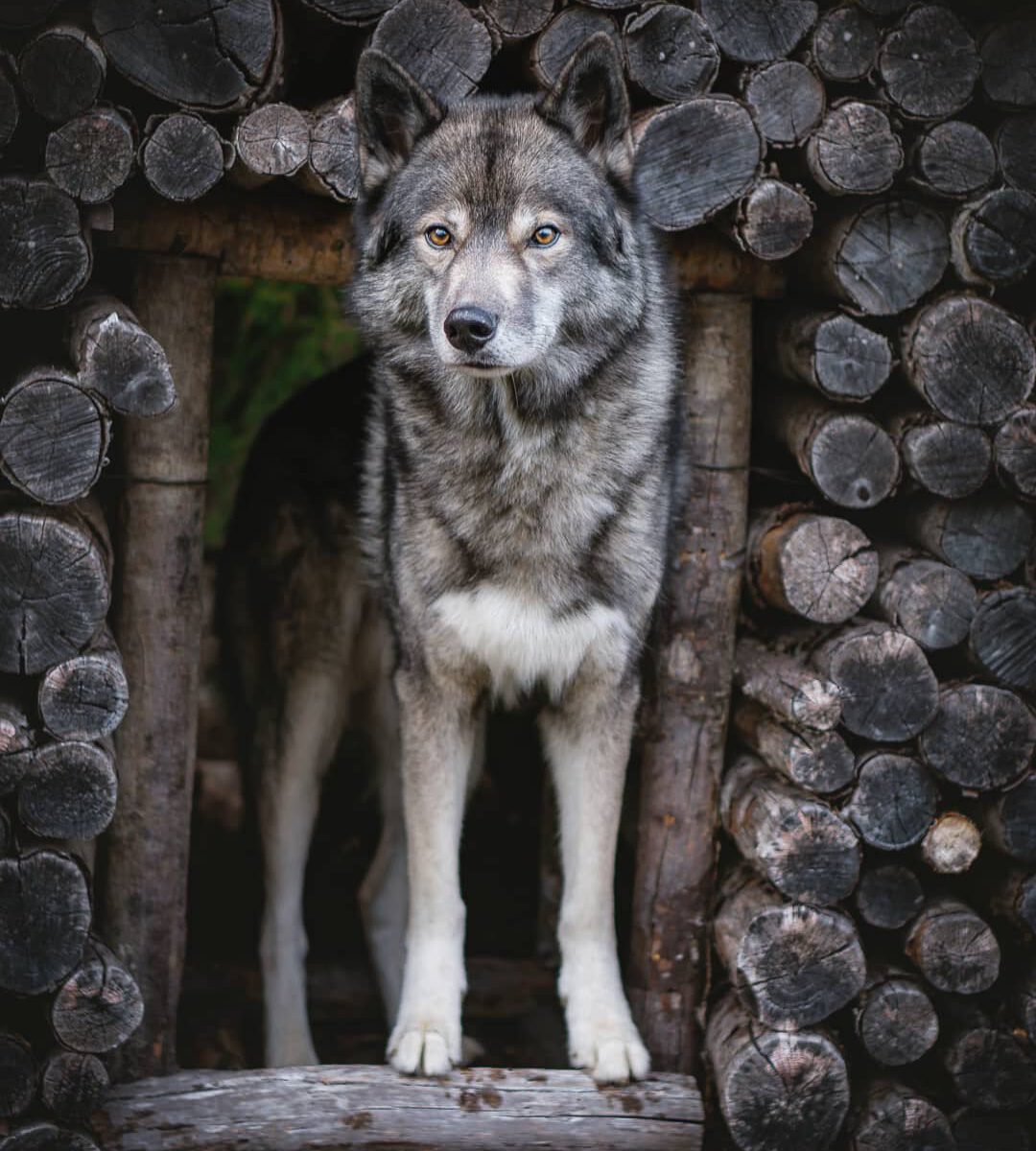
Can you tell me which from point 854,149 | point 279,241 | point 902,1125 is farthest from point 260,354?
point 902,1125

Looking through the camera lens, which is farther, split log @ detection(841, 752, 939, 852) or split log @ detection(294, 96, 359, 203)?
split log @ detection(841, 752, 939, 852)

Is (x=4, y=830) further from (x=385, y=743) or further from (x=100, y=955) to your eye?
(x=385, y=743)

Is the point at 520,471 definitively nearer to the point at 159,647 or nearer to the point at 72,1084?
the point at 159,647

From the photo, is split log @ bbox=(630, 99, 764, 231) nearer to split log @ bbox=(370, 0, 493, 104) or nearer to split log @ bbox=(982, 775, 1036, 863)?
split log @ bbox=(370, 0, 493, 104)

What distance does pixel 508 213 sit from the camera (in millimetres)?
3557

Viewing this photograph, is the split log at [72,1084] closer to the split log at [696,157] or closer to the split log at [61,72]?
the split log at [61,72]

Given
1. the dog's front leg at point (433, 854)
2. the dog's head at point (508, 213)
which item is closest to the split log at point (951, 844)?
the dog's front leg at point (433, 854)

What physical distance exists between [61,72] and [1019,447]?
276 cm

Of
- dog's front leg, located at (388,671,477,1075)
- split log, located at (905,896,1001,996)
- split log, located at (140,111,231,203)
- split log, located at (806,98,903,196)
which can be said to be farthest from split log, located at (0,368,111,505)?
split log, located at (905,896,1001,996)

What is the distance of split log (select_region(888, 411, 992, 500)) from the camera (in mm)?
3705

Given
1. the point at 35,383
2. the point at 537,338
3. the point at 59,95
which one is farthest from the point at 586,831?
the point at 59,95

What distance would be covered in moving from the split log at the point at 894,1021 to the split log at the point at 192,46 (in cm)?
307

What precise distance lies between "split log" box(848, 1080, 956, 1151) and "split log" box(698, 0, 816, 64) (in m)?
3.00

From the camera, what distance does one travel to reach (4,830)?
340 cm
